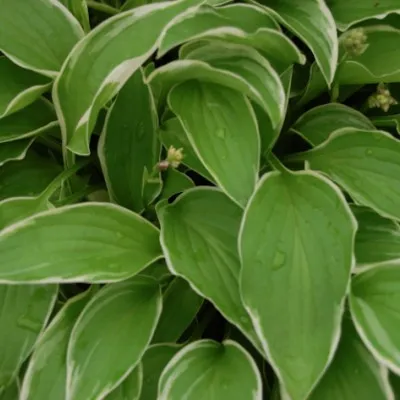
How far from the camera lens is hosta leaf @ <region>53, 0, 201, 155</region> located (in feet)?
2.21

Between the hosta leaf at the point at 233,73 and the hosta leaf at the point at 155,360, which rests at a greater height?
the hosta leaf at the point at 233,73

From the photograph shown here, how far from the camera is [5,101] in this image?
78 centimetres

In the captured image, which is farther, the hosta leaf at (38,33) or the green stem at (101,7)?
the green stem at (101,7)

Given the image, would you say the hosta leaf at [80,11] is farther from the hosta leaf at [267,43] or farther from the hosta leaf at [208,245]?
the hosta leaf at [208,245]

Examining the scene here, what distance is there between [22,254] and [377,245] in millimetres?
389

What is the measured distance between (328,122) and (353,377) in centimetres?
34

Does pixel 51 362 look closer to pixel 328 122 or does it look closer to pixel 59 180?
pixel 59 180

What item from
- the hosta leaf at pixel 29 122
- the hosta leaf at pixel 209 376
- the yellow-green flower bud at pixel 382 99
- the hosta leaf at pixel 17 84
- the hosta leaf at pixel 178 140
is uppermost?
the hosta leaf at pixel 17 84

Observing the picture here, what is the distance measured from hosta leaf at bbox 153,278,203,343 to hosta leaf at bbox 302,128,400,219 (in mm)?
219

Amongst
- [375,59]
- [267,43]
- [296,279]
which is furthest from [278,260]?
[375,59]

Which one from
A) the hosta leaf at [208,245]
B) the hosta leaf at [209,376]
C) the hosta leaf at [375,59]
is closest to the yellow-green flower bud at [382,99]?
the hosta leaf at [375,59]

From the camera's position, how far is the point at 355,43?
2.62 ft

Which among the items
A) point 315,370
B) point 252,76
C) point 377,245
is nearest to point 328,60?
point 252,76

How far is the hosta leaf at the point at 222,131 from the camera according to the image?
27.0 inches
